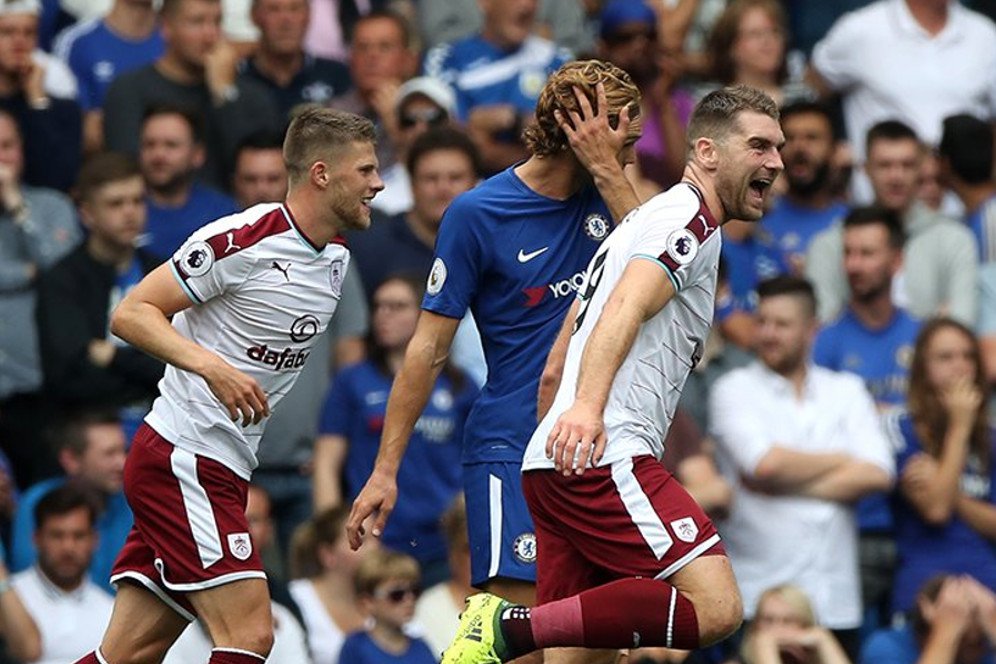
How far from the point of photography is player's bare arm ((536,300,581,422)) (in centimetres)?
873

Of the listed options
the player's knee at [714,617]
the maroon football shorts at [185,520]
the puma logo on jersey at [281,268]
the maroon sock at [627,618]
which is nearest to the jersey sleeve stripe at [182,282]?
the puma logo on jersey at [281,268]

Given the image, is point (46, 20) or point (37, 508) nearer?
point (37, 508)

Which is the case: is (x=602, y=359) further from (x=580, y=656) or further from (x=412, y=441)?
(x=412, y=441)

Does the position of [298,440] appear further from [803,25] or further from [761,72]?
[803,25]

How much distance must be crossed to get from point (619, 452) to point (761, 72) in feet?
25.4

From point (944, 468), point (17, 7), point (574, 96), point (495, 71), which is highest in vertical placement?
point (574, 96)

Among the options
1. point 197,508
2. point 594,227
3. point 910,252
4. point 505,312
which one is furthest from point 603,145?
point 910,252

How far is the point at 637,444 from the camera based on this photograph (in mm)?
8273

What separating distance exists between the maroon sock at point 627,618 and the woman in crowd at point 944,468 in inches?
188

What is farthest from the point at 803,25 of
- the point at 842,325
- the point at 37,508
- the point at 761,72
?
the point at 37,508

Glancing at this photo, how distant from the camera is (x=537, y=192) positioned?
9055 millimetres

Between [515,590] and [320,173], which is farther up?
[320,173]

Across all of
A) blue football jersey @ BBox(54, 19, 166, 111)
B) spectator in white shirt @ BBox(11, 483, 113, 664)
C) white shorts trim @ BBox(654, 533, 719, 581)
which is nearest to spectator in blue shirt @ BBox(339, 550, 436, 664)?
spectator in white shirt @ BBox(11, 483, 113, 664)

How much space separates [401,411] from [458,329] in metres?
2.01
